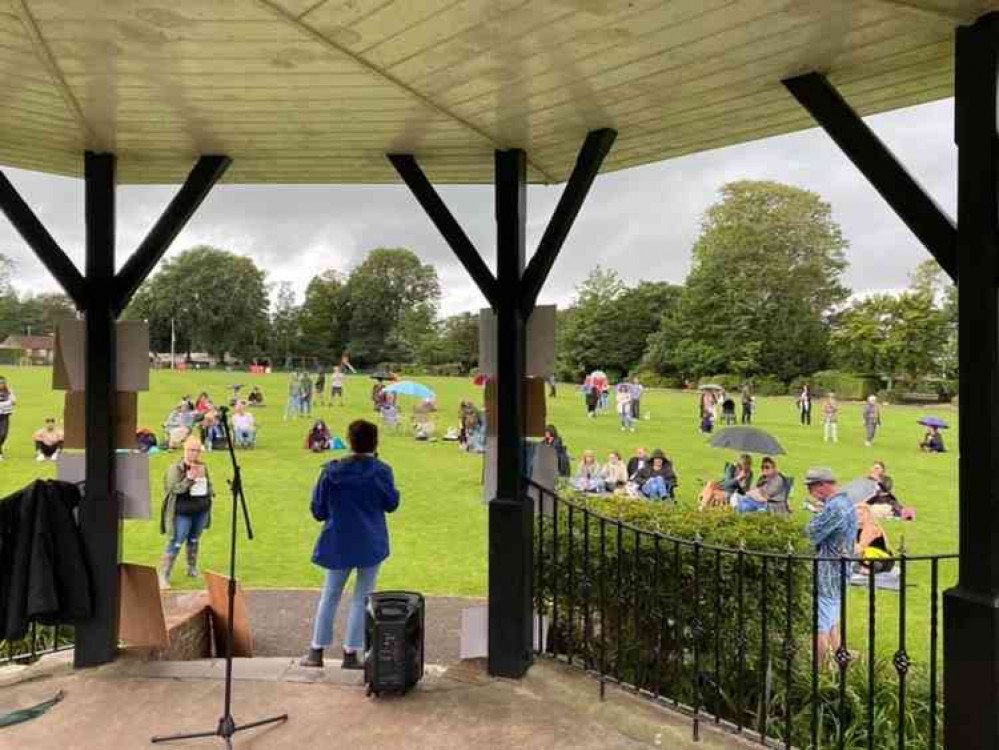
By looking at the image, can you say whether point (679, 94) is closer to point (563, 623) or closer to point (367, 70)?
point (367, 70)

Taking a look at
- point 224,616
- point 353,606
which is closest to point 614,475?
point 224,616

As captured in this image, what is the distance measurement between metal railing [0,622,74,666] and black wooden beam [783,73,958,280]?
14.5ft

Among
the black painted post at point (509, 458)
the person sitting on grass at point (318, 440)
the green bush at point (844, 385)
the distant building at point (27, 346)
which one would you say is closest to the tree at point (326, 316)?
the distant building at point (27, 346)

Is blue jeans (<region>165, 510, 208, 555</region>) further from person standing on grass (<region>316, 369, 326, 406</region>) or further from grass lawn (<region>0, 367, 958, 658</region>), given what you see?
person standing on grass (<region>316, 369, 326, 406</region>)

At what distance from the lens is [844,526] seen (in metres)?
5.00

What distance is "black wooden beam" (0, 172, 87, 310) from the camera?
11.4 ft

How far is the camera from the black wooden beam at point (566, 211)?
3.22 meters

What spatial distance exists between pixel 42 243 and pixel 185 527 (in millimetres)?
4413

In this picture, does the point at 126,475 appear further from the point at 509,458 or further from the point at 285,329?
the point at 285,329

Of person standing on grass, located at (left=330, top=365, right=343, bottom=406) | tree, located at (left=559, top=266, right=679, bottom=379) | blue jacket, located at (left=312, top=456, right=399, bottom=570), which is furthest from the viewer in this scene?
tree, located at (left=559, top=266, right=679, bottom=379)

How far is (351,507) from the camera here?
145 inches

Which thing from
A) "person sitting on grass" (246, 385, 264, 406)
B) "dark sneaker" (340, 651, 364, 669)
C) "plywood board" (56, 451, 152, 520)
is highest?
"plywood board" (56, 451, 152, 520)

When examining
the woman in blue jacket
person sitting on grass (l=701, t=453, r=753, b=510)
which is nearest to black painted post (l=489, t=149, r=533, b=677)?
the woman in blue jacket

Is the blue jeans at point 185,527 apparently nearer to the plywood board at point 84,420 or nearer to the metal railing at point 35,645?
the metal railing at point 35,645
